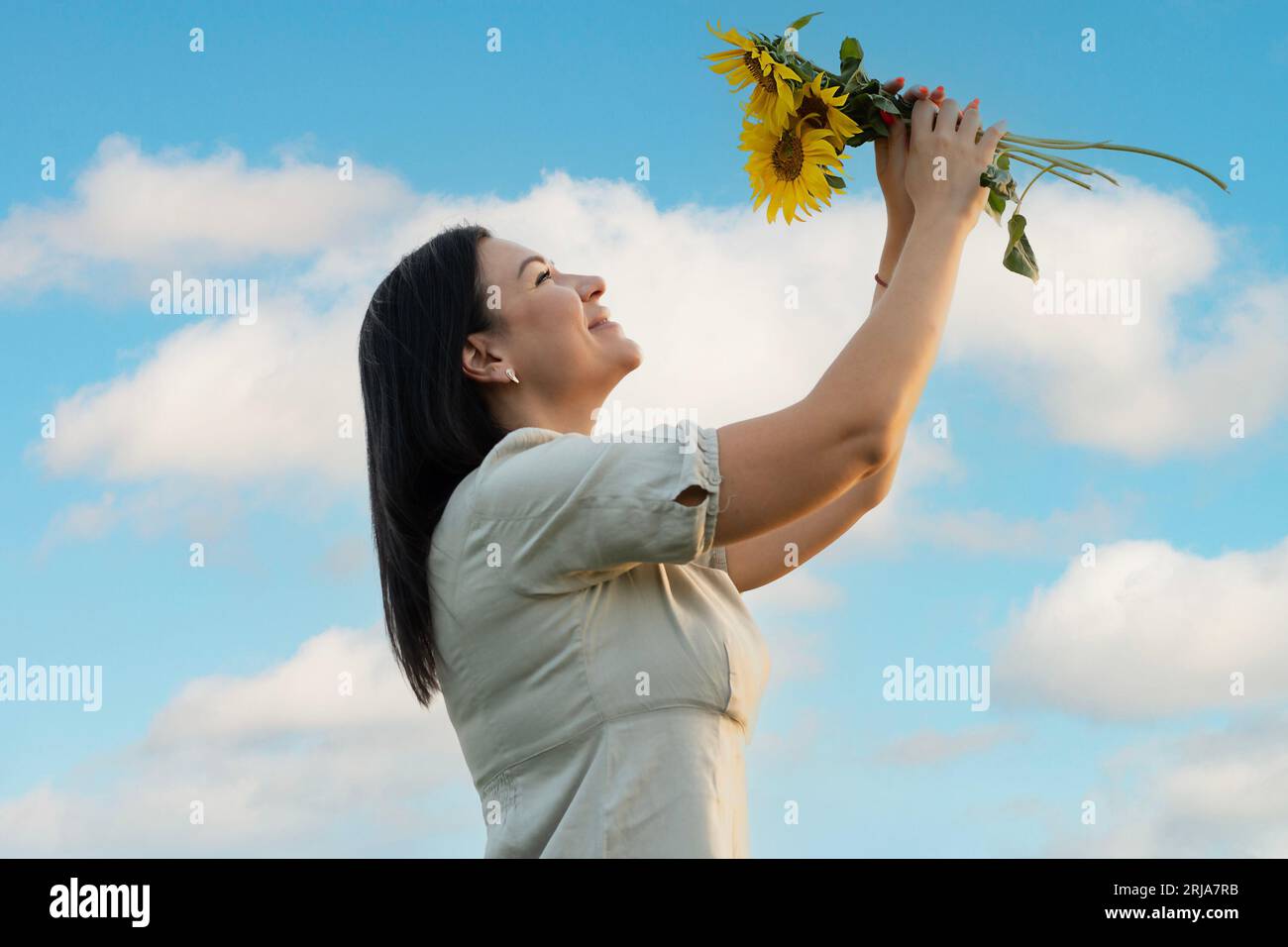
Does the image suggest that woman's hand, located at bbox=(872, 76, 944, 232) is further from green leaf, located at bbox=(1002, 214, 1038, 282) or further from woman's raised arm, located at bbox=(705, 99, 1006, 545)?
woman's raised arm, located at bbox=(705, 99, 1006, 545)

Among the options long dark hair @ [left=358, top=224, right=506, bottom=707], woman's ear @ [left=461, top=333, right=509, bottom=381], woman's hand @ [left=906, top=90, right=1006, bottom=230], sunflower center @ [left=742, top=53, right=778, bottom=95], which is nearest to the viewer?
woman's hand @ [left=906, top=90, right=1006, bottom=230]

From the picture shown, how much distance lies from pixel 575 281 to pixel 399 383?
0.45 meters

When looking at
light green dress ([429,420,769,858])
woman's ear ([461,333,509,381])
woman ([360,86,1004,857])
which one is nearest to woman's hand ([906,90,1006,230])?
woman ([360,86,1004,857])

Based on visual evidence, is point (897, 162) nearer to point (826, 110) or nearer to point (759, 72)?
point (826, 110)

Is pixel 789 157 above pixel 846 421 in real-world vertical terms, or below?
above

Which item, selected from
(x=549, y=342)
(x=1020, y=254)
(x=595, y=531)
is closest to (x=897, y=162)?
(x=1020, y=254)

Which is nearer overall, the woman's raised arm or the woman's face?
the woman's raised arm

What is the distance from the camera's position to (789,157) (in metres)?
2.71

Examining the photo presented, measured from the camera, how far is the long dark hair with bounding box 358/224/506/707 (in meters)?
2.38

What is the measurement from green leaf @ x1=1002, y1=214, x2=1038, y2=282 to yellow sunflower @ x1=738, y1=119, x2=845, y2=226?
39cm

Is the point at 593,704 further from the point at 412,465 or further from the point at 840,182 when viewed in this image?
the point at 840,182

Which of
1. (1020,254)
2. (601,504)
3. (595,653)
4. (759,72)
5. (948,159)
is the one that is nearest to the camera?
(601,504)

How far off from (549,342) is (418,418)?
313 mm

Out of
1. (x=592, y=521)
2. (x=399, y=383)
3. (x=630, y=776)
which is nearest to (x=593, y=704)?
(x=630, y=776)
